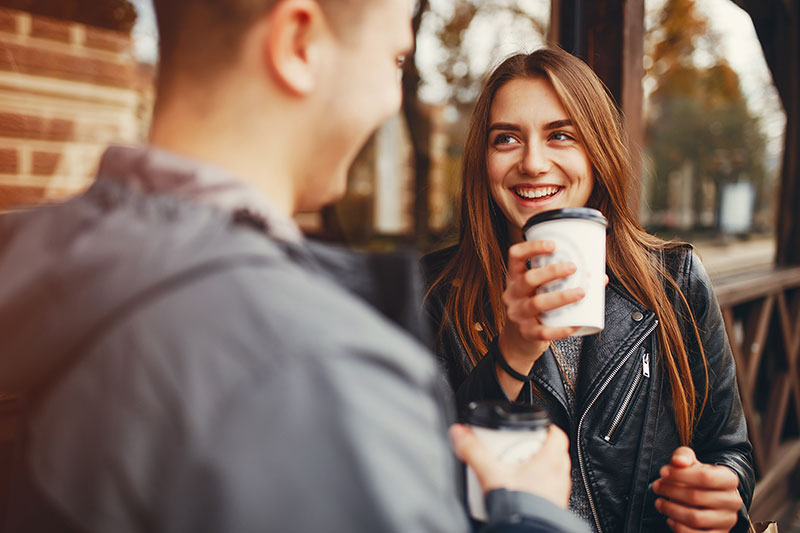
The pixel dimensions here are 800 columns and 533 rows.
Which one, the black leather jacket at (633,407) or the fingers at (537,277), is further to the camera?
the black leather jacket at (633,407)

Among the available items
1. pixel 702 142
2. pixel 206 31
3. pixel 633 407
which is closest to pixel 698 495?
pixel 633 407

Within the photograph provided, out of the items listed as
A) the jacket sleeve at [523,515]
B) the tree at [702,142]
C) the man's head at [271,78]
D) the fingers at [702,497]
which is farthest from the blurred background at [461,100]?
the tree at [702,142]

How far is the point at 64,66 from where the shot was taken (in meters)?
1.64

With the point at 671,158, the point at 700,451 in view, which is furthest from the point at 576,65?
the point at 671,158

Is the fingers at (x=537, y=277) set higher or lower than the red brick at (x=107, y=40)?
lower

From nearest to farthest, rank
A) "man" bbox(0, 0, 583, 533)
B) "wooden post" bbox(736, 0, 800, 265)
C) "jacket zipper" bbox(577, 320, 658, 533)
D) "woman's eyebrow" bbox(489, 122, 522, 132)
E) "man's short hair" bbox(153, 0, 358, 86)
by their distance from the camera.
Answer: "man" bbox(0, 0, 583, 533) → "man's short hair" bbox(153, 0, 358, 86) → "jacket zipper" bbox(577, 320, 658, 533) → "woman's eyebrow" bbox(489, 122, 522, 132) → "wooden post" bbox(736, 0, 800, 265)

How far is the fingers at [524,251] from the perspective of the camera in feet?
4.11

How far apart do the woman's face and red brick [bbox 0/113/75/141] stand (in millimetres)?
1161

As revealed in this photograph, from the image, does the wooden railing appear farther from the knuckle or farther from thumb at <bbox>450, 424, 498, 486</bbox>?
thumb at <bbox>450, 424, 498, 486</bbox>

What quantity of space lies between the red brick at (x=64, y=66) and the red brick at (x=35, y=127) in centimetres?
11

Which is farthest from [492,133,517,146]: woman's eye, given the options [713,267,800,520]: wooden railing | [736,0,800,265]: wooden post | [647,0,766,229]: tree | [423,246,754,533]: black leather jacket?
[647,0,766,229]: tree

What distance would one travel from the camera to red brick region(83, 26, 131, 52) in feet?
5.59

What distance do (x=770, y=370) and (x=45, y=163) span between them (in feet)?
16.3

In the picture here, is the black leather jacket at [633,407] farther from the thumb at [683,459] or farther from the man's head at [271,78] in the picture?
the man's head at [271,78]
